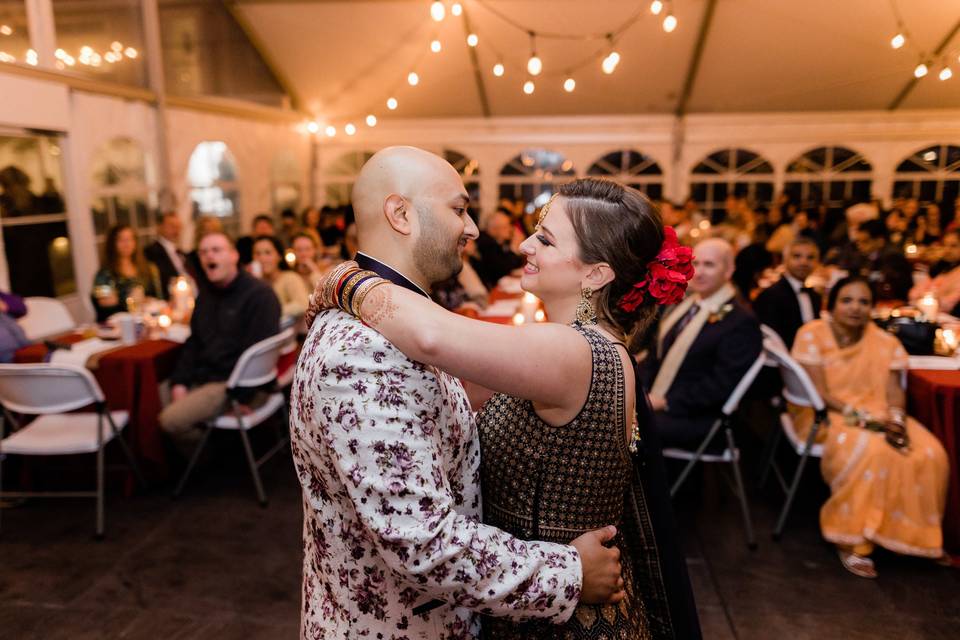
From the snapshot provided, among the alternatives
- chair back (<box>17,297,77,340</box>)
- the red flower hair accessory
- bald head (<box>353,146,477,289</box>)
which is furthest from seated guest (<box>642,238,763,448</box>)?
chair back (<box>17,297,77,340</box>)

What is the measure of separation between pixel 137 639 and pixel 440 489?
2145 mm

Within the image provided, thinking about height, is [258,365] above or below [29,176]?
below

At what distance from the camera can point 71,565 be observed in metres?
3.04

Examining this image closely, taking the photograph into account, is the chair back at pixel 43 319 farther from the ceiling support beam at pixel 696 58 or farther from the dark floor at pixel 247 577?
the ceiling support beam at pixel 696 58

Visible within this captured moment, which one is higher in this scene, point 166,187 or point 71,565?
point 166,187

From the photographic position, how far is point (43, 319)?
4.71 m

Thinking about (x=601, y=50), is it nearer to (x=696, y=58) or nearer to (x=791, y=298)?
(x=696, y=58)

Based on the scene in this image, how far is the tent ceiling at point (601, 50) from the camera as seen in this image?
27.3 ft

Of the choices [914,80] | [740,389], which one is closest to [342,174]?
[914,80]

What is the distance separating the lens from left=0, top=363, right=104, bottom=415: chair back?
2959mm

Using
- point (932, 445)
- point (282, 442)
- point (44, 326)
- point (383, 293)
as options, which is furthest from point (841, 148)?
point (383, 293)

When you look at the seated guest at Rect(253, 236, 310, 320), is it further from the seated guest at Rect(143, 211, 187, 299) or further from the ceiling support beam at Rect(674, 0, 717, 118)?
the ceiling support beam at Rect(674, 0, 717, 118)

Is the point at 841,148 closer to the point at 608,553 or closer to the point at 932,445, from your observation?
the point at 932,445

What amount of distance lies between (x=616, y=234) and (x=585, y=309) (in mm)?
149
